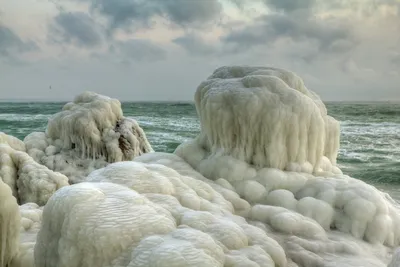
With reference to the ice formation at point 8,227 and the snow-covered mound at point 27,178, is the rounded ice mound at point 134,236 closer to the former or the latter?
the ice formation at point 8,227

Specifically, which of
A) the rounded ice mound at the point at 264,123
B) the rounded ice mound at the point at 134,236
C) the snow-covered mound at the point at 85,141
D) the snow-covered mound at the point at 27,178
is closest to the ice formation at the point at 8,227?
the rounded ice mound at the point at 134,236

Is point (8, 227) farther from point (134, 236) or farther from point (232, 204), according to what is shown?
point (232, 204)

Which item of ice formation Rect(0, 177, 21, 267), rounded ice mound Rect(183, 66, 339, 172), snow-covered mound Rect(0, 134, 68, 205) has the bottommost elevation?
snow-covered mound Rect(0, 134, 68, 205)

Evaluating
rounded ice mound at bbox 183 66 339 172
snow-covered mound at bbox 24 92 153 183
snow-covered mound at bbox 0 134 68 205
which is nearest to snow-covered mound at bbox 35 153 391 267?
rounded ice mound at bbox 183 66 339 172

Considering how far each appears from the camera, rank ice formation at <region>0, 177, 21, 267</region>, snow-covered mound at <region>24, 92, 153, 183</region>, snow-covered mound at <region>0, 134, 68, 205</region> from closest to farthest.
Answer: ice formation at <region>0, 177, 21, 267</region> → snow-covered mound at <region>0, 134, 68, 205</region> → snow-covered mound at <region>24, 92, 153, 183</region>

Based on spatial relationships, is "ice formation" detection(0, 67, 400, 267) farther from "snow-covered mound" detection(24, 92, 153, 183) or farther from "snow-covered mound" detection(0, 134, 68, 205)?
"snow-covered mound" detection(24, 92, 153, 183)

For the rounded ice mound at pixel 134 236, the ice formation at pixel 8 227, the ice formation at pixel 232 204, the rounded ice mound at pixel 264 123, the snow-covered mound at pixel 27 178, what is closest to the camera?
the rounded ice mound at pixel 134 236

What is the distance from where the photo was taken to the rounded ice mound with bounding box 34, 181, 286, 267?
3006mm

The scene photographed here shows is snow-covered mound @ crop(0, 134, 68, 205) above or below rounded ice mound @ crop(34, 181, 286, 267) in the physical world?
below

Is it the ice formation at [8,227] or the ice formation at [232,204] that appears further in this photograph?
the ice formation at [8,227]

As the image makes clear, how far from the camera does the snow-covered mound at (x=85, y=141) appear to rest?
11445 millimetres

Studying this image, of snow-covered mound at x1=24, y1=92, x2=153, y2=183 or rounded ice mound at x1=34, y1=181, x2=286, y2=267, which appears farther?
snow-covered mound at x1=24, y1=92, x2=153, y2=183

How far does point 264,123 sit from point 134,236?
8.70ft

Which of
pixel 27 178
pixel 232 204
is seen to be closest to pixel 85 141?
pixel 27 178
